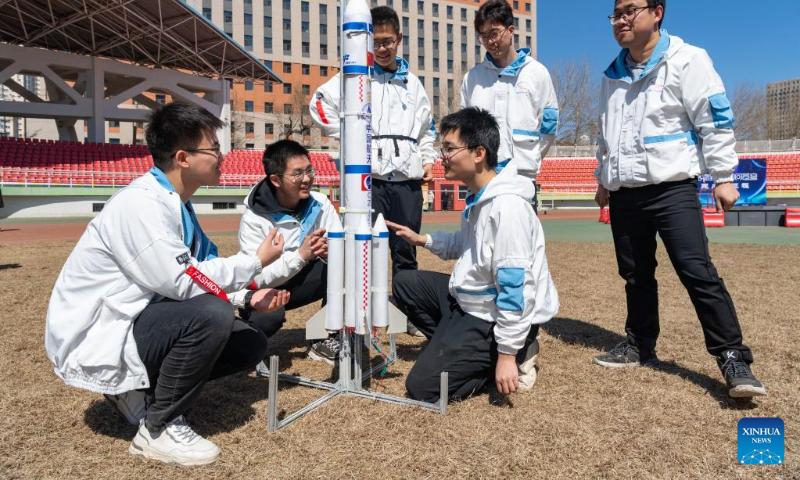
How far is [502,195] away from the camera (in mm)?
3271

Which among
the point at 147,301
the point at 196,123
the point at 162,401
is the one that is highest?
the point at 196,123

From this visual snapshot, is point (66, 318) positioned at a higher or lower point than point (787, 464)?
higher

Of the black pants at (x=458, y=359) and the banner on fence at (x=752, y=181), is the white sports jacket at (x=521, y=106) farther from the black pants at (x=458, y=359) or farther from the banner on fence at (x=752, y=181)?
the banner on fence at (x=752, y=181)

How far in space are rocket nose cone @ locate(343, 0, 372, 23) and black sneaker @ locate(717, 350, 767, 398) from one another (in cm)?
292

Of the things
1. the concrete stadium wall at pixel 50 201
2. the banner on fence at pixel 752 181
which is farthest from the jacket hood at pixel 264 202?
the banner on fence at pixel 752 181

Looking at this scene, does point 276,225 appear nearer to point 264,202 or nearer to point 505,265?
point 264,202

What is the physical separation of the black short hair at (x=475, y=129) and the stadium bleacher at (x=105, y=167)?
76.2ft

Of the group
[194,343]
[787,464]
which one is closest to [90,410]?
[194,343]

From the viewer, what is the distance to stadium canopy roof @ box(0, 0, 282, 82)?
2411 cm

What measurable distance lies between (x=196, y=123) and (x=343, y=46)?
110 cm

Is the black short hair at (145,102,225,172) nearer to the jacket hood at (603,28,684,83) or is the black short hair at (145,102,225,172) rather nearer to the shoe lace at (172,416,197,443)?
the shoe lace at (172,416,197,443)

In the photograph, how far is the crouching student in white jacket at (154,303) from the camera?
8.43ft

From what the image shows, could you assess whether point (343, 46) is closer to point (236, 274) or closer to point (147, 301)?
point (236, 274)

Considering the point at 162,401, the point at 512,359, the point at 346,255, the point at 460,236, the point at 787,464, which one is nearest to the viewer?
the point at 787,464
